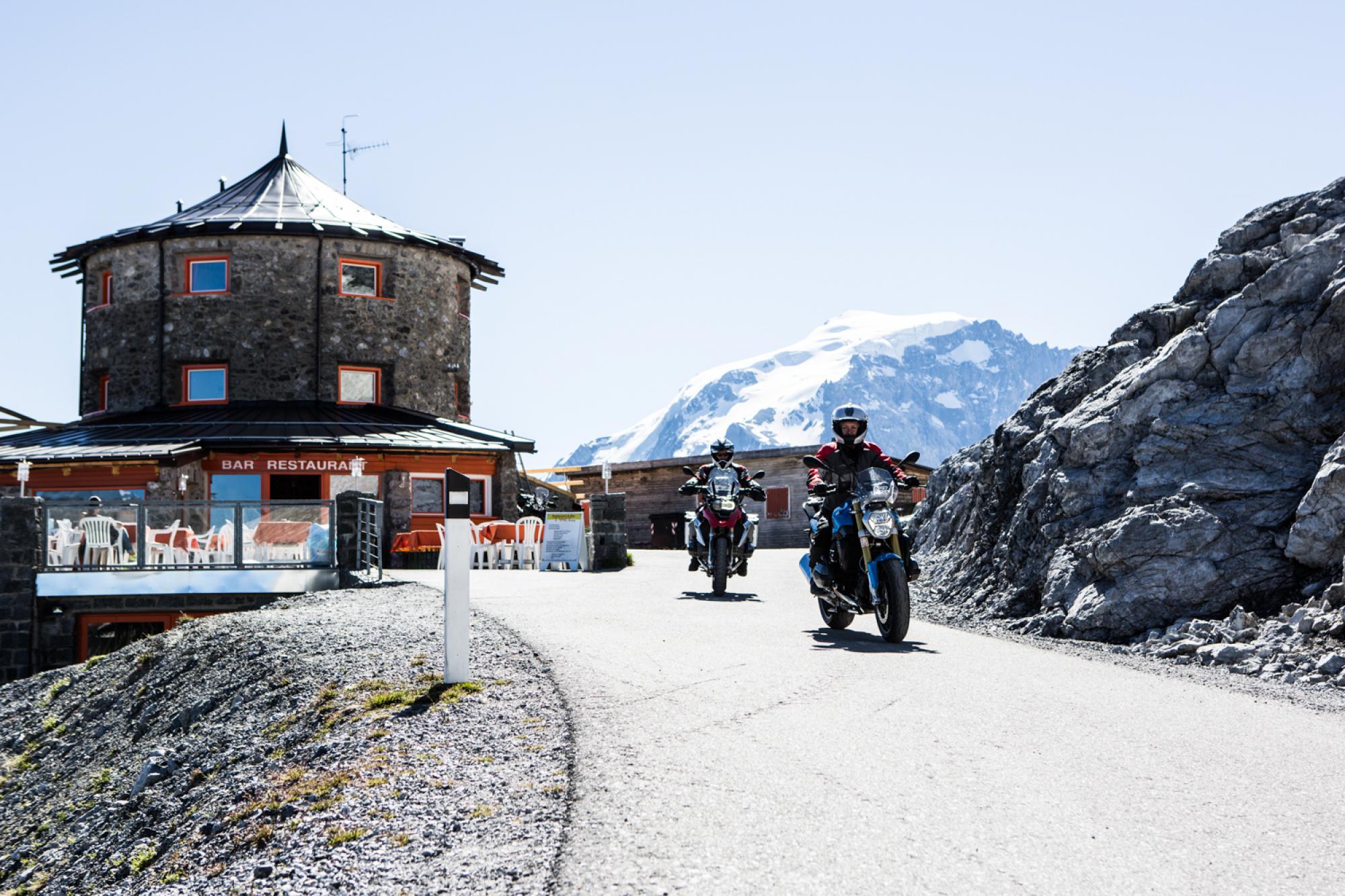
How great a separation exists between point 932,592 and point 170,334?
2737cm

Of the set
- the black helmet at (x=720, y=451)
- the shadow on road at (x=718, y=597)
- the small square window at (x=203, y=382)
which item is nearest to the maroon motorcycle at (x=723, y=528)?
the shadow on road at (x=718, y=597)

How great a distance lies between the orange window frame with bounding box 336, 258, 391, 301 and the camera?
35.4m

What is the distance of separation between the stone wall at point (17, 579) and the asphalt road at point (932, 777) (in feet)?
40.8

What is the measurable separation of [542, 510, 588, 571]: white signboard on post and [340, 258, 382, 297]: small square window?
15649 millimetres

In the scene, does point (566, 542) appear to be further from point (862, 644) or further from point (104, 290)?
point (104, 290)

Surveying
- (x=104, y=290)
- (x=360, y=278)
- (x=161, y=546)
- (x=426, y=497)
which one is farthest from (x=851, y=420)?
(x=104, y=290)

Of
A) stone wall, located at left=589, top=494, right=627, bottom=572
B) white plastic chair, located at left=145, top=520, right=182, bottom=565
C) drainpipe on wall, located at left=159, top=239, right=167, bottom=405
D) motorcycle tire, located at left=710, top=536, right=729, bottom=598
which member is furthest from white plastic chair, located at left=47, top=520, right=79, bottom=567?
drainpipe on wall, located at left=159, top=239, right=167, bottom=405

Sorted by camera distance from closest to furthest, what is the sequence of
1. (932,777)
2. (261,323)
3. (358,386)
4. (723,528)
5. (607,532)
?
(932,777)
(723,528)
(607,532)
(261,323)
(358,386)

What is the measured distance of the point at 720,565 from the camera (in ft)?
48.0

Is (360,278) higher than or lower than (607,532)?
higher

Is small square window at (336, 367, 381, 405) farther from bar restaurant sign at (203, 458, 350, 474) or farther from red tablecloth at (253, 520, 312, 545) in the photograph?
red tablecloth at (253, 520, 312, 545)

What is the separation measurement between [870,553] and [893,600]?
1.47 ft

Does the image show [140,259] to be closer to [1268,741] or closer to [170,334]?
[170,334]

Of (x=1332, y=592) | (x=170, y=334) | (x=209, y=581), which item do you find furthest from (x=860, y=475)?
(x=170, y=334)
